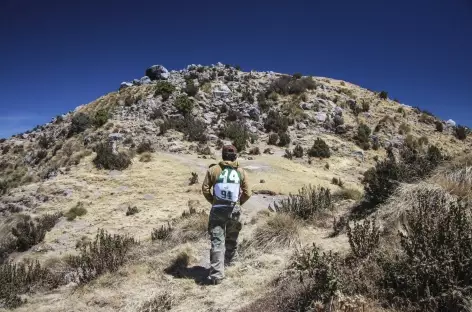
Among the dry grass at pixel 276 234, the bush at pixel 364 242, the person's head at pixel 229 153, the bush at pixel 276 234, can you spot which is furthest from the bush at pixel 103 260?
the bush at pixel 364 242

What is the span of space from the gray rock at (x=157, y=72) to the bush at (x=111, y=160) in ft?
67.0

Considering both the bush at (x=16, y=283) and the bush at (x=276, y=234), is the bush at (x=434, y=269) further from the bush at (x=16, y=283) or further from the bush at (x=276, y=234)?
the bush at (x=16, y=283)

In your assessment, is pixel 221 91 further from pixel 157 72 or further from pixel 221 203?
pixel 221 203

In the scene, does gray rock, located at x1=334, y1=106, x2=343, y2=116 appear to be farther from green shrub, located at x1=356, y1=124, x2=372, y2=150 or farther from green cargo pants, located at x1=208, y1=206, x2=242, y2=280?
green cargo pants, located at x1=208, y1=206, x2=242, y2=280

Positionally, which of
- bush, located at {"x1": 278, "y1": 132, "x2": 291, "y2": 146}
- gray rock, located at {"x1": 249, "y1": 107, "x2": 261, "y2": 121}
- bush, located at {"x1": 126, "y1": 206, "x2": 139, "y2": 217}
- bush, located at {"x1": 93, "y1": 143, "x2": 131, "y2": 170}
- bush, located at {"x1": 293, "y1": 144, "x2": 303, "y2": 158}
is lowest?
bush, located at {"x1": 126, "y1": 206, "x2": 139, "y2": 217}

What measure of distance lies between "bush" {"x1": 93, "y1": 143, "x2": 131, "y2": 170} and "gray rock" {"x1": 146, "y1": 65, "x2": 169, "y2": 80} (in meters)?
20.4

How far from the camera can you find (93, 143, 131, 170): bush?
1880cm

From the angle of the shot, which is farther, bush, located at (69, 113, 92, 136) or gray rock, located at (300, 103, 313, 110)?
gray rock, located at (300, 103, 313, 110)

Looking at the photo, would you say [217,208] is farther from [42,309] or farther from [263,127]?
[263,127]

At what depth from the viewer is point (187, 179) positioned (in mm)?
17125

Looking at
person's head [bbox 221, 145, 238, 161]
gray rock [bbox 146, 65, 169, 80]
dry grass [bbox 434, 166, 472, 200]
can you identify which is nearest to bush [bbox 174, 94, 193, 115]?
gray rock [bbox 146, 65, 169, 80]

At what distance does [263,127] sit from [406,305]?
1025 inches

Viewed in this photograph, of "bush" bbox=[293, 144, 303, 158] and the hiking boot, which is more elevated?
"bush" bbox=[293, 144, 303, 158]

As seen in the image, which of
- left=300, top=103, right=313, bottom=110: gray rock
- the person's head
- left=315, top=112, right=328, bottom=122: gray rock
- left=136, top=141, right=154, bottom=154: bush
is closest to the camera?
the person's head
